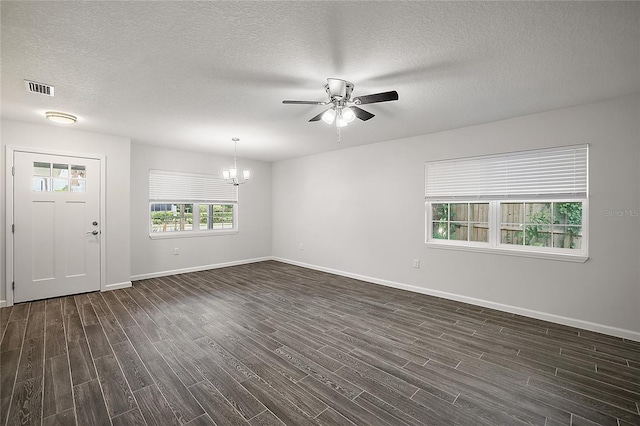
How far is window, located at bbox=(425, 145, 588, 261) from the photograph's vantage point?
3.38 m

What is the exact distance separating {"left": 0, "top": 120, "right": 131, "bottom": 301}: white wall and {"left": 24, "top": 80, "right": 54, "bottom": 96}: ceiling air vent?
172 centimetres

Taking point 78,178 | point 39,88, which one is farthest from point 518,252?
point 78,178

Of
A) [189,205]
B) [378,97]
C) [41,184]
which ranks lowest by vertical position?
[189,205]

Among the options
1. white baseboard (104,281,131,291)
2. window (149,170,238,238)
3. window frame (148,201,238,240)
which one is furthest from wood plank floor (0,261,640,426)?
window (149,170,238,238)

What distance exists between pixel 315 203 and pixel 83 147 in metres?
4.21

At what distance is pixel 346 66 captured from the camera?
2.39m

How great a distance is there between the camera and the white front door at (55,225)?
3979 millimetres

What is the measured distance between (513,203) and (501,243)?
581mm

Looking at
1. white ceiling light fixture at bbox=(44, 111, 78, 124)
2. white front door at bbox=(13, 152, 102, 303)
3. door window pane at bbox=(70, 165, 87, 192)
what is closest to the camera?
white ceiling light fixture at bbox=(44, 111, 78, 124)

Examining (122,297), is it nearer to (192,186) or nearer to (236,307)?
(236,307)

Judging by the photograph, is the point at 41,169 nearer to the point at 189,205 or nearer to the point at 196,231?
the point at 189,205

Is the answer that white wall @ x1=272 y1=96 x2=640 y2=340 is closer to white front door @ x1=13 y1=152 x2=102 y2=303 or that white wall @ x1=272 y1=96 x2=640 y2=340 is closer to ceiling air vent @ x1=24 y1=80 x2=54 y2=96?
white front door @ x1=13 y1=152 x2=102 y2=303

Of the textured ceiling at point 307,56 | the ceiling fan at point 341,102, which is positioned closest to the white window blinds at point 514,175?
the textured ceiling at point 307,56

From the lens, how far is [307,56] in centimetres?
224
